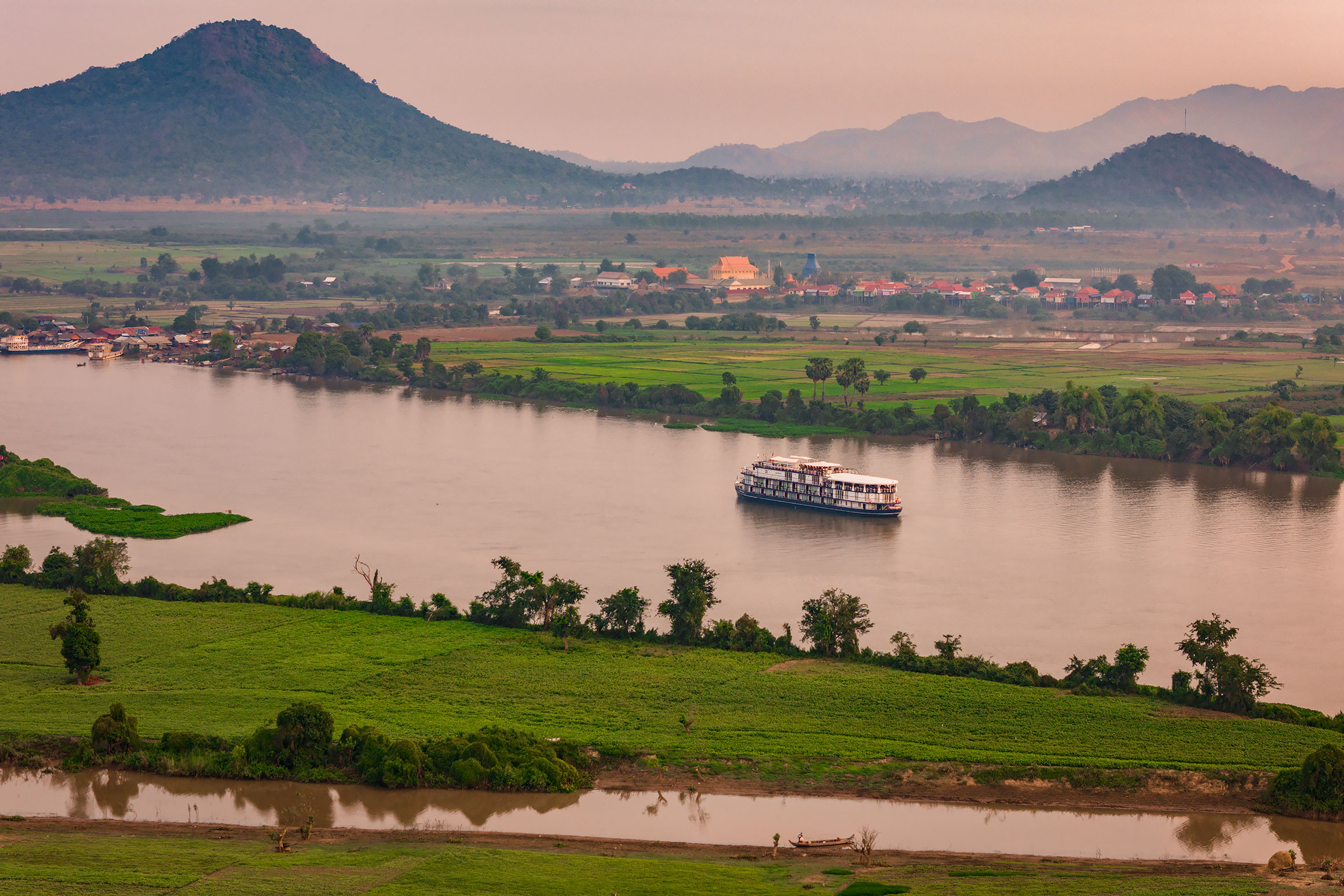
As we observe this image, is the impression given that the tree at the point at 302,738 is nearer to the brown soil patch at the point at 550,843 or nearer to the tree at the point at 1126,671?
the brown soil patch at the point at 550,843

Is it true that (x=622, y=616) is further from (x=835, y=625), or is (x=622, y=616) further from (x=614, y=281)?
(x=614, y=281)

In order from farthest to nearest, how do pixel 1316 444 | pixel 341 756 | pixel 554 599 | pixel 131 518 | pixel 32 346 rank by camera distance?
pixel 32 346, pixel 1316 444, pixel 131 518, pixel 554 599, pixel 341 756

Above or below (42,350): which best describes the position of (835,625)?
below

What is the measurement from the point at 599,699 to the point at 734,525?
33.0 feet

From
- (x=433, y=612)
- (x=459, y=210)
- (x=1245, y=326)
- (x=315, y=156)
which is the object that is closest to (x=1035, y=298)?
(x=1245, y=326)

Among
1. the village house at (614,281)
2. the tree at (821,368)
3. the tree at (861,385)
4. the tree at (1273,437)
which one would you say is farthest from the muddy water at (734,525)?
the village house at (614,281)

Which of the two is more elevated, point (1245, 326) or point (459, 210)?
point (459, 210)

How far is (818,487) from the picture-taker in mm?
28609

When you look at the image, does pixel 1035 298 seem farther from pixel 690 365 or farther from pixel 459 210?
pixel 459 210

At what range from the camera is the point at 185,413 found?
40062 millimetres

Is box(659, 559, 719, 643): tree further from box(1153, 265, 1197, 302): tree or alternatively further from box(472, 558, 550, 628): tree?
box(1153, 265, 1197, 302): tree

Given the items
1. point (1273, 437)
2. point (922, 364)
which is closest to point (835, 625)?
point (1273, 437)

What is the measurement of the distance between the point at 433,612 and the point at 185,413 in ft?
72.6

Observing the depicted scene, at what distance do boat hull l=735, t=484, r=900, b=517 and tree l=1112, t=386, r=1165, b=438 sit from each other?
1035cm
